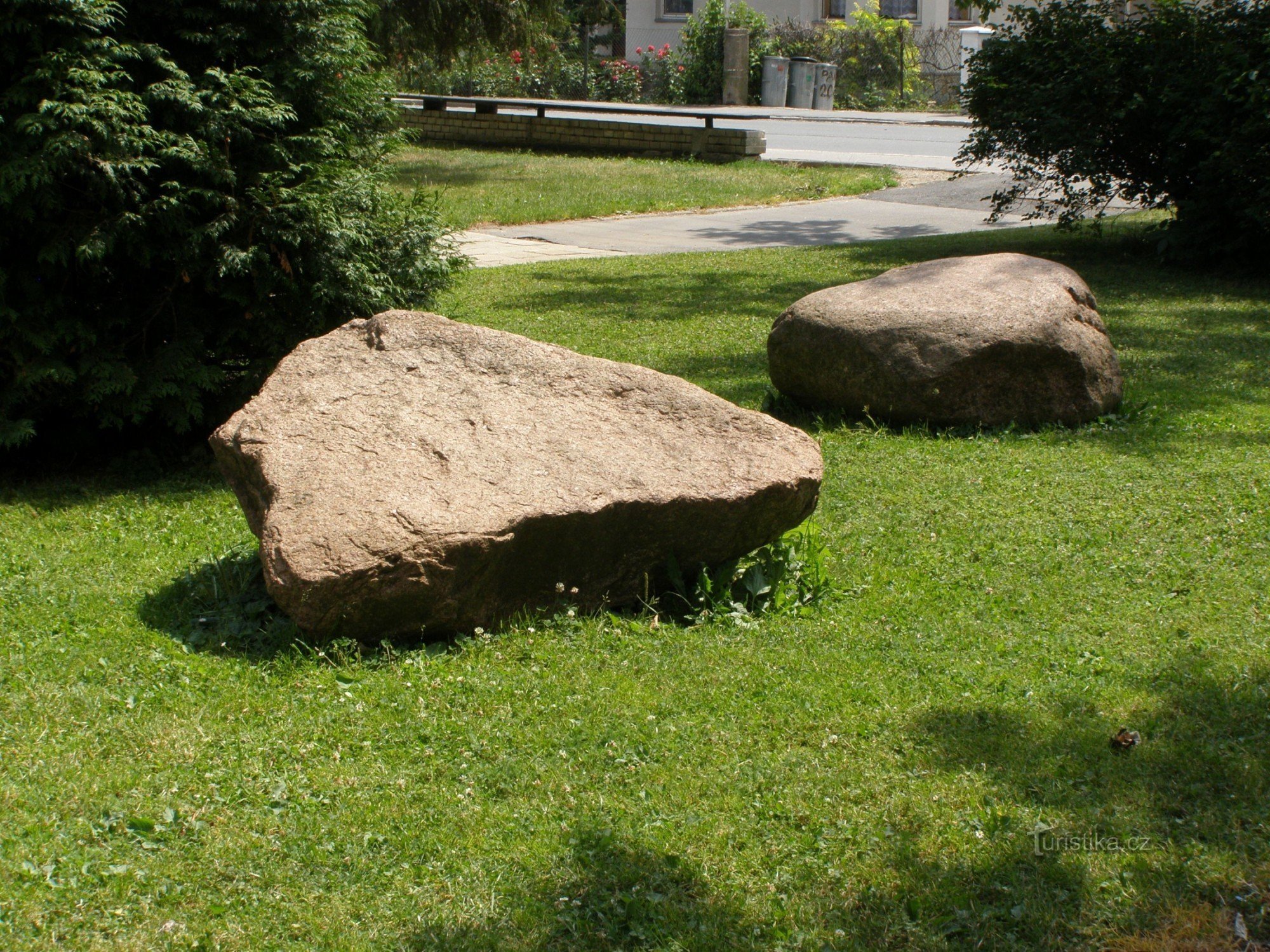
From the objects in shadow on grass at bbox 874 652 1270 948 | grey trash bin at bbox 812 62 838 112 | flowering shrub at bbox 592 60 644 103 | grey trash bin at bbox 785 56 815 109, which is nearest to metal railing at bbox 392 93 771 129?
grey trash bin at bbox 785 56 815 109

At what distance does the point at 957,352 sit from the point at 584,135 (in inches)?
766

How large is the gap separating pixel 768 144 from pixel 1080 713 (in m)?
23.3

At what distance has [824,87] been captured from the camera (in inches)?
1481

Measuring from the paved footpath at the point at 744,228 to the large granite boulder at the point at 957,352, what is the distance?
6.40 m

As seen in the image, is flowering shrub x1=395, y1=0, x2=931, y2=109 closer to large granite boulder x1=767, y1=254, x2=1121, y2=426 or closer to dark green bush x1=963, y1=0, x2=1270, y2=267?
dark green bush x1=963, y1=0, x2=1270, y2=267

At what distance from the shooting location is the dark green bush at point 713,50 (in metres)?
37.7

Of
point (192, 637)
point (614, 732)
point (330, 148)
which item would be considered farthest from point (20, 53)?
point (614, 732)

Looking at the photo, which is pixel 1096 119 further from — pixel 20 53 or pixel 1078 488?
pixel 20 53

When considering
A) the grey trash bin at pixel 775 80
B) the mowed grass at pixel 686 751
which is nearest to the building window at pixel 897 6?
the grey trash bin at pixel 775 80

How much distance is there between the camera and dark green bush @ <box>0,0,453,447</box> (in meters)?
6.00

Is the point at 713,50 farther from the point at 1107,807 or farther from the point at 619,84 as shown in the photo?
the point at 1107,807

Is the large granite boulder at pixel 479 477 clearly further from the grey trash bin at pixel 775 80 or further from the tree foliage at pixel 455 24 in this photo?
the grey trash bin at pixel 775 80

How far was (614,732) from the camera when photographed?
3979 mm

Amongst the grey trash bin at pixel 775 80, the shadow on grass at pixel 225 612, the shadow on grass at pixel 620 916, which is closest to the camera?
the shadow on grass at pixel 620 916
